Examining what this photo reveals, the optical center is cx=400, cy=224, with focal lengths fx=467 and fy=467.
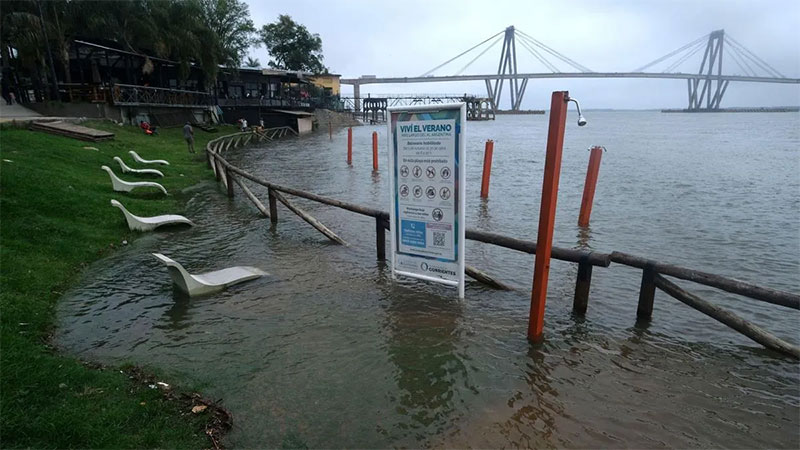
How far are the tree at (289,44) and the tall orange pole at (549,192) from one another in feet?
262

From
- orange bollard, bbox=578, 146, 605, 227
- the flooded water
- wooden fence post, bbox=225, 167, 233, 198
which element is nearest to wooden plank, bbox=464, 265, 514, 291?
the flooded water

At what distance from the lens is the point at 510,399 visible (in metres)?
4.11

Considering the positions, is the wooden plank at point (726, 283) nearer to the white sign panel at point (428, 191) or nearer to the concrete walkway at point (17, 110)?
the white sign panel at point (428, 191)

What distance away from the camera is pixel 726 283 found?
173 inches

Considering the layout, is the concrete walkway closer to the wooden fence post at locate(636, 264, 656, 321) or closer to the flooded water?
the flooded water

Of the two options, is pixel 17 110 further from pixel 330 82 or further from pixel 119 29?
pixel 330 82

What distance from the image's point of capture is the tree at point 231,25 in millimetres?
50547

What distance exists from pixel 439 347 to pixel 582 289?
6.64ft

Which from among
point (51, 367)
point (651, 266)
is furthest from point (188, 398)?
point (651, 266)

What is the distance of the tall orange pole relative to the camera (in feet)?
13.5

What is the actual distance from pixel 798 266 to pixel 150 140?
2653cm

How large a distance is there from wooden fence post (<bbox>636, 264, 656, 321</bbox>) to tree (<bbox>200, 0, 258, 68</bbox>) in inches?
1885

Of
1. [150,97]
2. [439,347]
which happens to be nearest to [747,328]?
[439,347]

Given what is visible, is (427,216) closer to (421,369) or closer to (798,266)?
(421,369)
